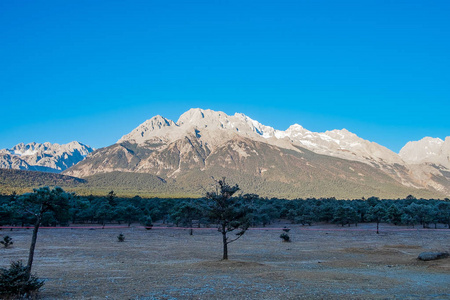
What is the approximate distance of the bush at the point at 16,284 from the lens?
1644cm

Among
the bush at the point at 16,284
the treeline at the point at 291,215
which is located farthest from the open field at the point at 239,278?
the treeline at the point at 291,215

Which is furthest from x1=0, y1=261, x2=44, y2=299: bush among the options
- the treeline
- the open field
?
the treeline

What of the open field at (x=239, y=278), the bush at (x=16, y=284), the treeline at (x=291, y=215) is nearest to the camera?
the bush at (x=16, y=284)

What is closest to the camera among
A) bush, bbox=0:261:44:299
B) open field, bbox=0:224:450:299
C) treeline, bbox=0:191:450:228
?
bush, bbox=0:261:44:299

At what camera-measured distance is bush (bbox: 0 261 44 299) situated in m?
16.4

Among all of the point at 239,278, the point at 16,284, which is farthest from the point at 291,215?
the point at 16,284

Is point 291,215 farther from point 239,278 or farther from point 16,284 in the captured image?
point 16,284

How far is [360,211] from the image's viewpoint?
106m

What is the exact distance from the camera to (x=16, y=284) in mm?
16516

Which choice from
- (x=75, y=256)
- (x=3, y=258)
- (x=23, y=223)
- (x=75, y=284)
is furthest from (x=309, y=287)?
(x=23, y=223)

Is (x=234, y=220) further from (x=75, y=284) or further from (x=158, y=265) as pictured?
(x=75, y=284)

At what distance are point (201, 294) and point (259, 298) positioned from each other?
331cm

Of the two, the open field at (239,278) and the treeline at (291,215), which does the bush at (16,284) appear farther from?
the treeline at (291,215)

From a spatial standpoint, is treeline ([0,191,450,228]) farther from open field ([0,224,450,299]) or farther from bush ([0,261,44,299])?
bush ([0,261,44,299])
